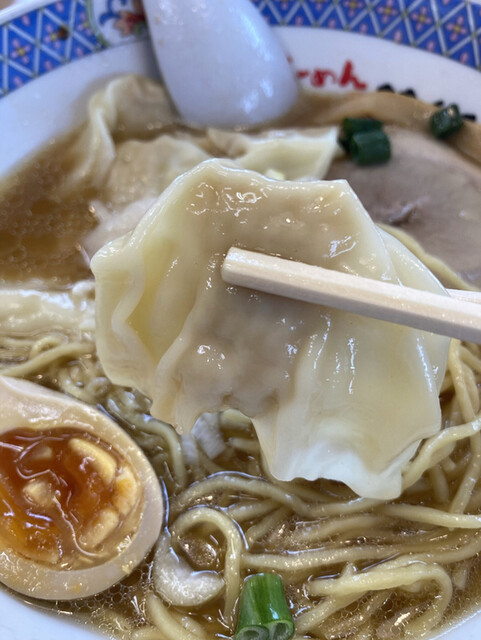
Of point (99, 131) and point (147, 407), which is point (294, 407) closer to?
point (147, 407)

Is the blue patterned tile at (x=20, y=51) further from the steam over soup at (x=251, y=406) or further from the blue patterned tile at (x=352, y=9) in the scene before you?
the blue patterned tile at (x=352, y=9)

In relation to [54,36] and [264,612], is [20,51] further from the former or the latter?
[264,612]

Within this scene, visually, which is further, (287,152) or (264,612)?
(287,152)

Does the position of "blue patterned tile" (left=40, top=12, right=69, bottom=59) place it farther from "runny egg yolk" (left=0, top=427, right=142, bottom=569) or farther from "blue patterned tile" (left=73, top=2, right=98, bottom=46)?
"runny egg yolk" (left=0, top=427, right=142, bottom=569)

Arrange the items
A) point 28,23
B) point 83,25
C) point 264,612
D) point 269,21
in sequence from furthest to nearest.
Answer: point 269,21, point 83,25, point 28,23, point 264,612

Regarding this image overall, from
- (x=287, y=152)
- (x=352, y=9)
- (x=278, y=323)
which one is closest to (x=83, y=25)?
(x=287, y=152)

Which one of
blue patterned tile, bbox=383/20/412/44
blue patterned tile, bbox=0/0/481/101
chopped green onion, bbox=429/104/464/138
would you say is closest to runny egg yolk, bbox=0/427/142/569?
blue patterned tile, bbox=0/0/481/101
